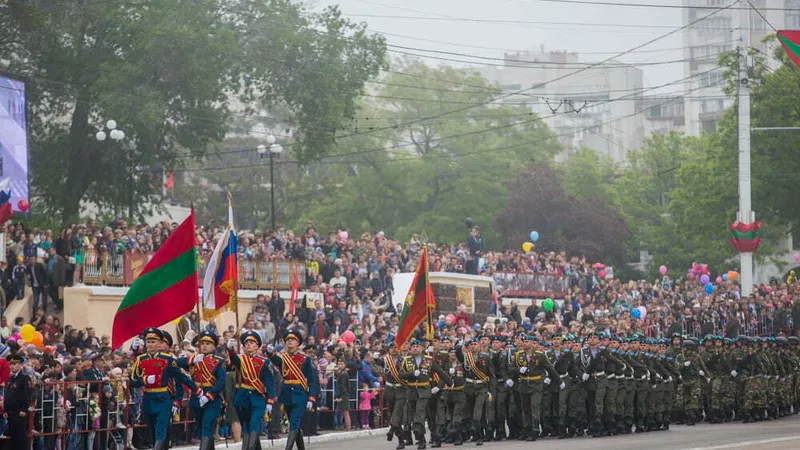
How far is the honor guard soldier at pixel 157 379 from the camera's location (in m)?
17.8

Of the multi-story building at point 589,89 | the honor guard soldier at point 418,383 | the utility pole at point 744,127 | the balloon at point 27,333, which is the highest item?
the multi-story building at point 589,89

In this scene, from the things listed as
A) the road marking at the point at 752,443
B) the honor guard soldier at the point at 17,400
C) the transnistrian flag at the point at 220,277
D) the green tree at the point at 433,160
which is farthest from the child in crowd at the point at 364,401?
the green tree at the point at 433,160

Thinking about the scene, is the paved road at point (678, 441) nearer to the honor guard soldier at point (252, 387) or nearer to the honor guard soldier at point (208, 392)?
the honor guard soldier at point (208, 392)

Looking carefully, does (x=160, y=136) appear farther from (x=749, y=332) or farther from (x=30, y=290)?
(x=749, y=332)

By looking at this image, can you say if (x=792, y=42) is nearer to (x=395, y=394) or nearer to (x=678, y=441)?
(x=678, y=441)

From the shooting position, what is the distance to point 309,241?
129 feet

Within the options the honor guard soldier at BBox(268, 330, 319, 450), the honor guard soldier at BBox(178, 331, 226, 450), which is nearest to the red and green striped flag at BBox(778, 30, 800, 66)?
the honor guard soldier at BBox(268, 330, 319, 450)

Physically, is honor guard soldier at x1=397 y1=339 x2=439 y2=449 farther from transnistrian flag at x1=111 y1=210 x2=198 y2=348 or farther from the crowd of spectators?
transnistrian flag at x1=111 y1=210 x2=198 y2=348

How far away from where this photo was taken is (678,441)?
2230 centimetres

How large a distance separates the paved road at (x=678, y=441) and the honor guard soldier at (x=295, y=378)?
3791 mm

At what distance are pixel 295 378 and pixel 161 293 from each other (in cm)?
224

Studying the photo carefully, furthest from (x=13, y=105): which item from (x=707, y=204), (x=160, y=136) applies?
(x=707, y=204)

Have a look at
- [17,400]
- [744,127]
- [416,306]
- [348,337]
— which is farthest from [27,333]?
[744,127]

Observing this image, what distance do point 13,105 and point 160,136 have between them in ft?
38.6
